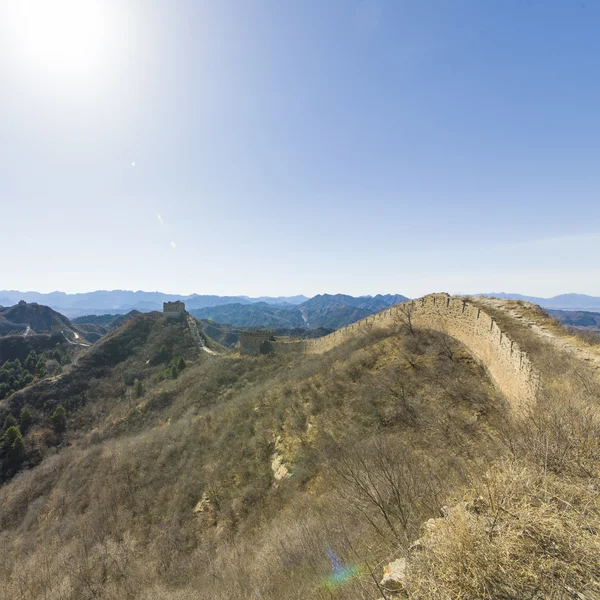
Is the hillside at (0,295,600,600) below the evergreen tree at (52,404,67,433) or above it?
above

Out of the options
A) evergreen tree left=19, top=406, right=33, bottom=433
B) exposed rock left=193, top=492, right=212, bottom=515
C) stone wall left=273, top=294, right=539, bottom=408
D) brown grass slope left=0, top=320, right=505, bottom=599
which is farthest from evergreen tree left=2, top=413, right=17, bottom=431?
stone wall left=273, top=294, right=539, bottom=408

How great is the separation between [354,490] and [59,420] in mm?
51845

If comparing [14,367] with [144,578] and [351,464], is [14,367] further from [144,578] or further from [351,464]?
[351,464]

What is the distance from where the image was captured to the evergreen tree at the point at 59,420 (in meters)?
42.9

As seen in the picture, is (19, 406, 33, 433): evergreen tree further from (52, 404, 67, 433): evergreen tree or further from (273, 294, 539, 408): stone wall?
(273, 294, 539, 408): stone wall

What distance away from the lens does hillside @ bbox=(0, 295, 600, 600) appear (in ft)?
12.2

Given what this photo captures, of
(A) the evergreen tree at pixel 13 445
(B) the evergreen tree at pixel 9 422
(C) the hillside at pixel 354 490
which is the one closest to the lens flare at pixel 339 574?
(C) the hillside at pixel 354 490

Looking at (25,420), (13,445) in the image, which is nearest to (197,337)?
(25,420)

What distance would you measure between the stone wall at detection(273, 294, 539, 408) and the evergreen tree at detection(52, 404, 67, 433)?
146 feet

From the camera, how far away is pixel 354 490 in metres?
8.02

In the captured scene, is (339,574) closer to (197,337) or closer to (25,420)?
(25,420)

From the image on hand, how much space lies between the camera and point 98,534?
14852 mm

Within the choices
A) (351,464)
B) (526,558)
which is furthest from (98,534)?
(526,558)

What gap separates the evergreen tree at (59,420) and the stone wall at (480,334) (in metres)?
44.4
